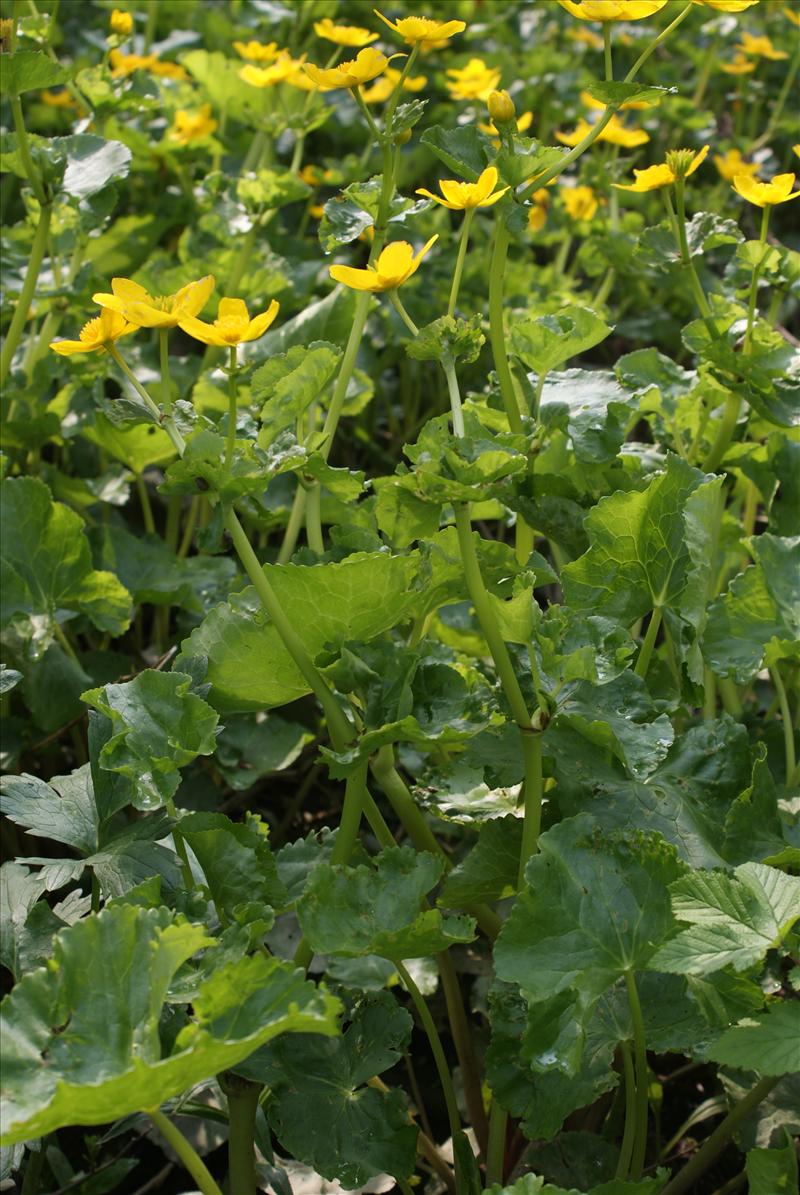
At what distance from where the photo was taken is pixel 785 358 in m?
1.68

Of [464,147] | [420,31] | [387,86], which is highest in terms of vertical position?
[420,31]

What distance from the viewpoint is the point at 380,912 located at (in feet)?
3.96

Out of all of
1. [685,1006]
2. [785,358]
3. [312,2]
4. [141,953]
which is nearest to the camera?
[141,953]

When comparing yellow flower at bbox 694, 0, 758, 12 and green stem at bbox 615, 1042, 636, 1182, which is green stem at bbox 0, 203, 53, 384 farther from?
green stem at bbox 615, 1042, 636, 1182

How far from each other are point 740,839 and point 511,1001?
11.6 inches

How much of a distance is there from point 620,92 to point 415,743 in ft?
2.49

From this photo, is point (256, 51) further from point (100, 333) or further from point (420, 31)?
point (100, 333)

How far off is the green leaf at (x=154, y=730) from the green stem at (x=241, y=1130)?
294mm

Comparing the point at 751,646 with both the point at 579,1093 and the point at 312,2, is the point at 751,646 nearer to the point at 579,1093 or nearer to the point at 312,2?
the point at 579,1093

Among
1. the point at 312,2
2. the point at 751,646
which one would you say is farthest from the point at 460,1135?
the point at 312,2

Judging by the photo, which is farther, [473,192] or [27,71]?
[27,71]

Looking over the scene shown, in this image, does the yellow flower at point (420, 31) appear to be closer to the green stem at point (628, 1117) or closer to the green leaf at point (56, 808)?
the green leaf at point (56, 808)

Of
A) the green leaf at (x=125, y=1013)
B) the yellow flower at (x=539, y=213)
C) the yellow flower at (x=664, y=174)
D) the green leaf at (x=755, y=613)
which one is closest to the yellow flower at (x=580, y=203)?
the yellow flower at (x=539, y=213)

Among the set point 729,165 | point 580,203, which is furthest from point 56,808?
point 729,165
